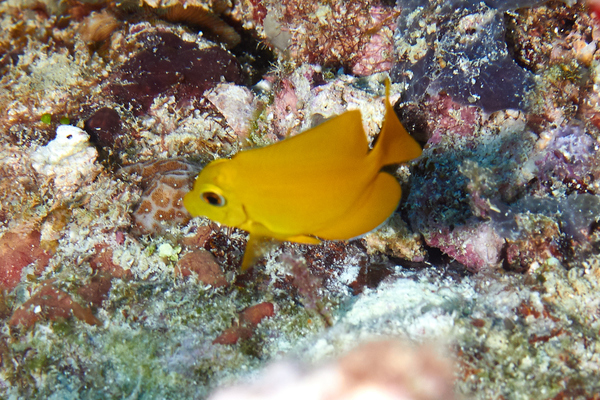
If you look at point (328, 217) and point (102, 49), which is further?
point (102, 49)

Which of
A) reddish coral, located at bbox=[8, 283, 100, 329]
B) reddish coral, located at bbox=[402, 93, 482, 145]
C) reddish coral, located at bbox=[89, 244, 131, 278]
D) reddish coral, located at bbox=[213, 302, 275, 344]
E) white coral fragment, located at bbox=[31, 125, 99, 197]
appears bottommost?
reddish coral, located at bbox=[213, 302, 275, 344]

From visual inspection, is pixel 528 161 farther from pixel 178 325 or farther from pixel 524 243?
pixel 178 325

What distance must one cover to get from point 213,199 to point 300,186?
535 millimetres

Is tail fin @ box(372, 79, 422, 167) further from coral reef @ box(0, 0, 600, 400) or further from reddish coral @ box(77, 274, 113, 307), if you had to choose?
reddish coral @ box(77, 274, 113, 307)

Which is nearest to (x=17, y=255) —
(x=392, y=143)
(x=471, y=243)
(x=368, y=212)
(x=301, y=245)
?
(x=301, y=245)

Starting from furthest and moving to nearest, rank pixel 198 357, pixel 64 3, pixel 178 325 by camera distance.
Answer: pixel 64 3, pixel 178 325, pixel 198 357

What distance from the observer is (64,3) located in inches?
166

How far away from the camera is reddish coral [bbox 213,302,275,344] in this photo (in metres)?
2.32

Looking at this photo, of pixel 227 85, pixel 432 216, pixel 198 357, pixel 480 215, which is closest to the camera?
pixel 198 357

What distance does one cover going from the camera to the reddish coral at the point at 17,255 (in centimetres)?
310

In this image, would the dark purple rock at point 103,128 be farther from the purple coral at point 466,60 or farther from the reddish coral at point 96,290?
the purple coral at point 466,60

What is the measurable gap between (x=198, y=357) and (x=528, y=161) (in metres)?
3.16

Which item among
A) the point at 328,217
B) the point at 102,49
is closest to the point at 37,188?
the point at 102,49

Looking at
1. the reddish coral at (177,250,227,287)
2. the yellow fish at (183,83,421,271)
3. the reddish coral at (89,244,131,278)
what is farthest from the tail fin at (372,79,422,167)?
the reddish coral at (89,244,131,278)
